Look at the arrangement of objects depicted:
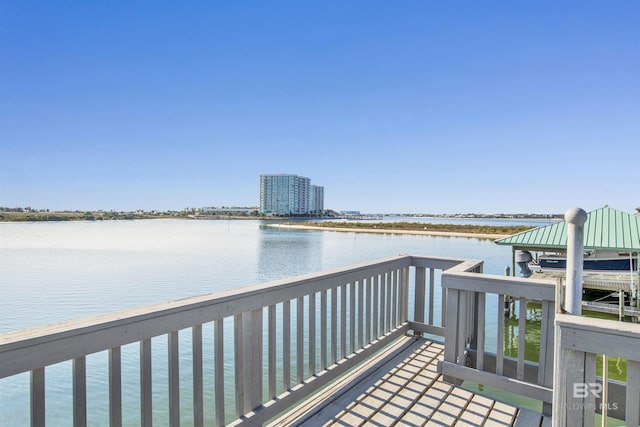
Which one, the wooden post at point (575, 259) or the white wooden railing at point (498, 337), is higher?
the wooden post at point (575, 259)

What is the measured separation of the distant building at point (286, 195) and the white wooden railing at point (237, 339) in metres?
64.9

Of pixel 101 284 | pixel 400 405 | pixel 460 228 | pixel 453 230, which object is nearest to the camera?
pixel 400 405

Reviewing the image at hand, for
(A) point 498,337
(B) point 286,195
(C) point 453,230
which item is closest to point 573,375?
(A) point 498,337

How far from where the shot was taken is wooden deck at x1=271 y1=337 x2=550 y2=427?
6.44 ft

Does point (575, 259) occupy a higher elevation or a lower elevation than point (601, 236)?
higher

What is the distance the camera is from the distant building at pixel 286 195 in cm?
6825

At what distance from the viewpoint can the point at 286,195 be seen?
69938 millimetres

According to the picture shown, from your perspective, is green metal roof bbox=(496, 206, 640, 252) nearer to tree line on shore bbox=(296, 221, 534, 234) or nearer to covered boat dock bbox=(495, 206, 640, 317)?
covered boat dock bbox=(495, 206, 640, 317)

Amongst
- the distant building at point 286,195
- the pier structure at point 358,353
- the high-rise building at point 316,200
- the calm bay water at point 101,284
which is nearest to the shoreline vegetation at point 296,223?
the distant building at point 286,195

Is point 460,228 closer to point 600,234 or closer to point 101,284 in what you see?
point 600,234

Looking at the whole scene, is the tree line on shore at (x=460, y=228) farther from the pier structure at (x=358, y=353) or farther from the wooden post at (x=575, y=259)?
the wooden post at (x=575, y=259)

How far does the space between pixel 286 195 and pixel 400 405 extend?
225 ft

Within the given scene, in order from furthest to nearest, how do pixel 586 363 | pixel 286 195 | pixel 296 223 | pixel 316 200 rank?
pixel 316 200, pixel 286 195, pixel 296 223, pixel 586 363

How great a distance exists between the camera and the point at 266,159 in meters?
47.8
